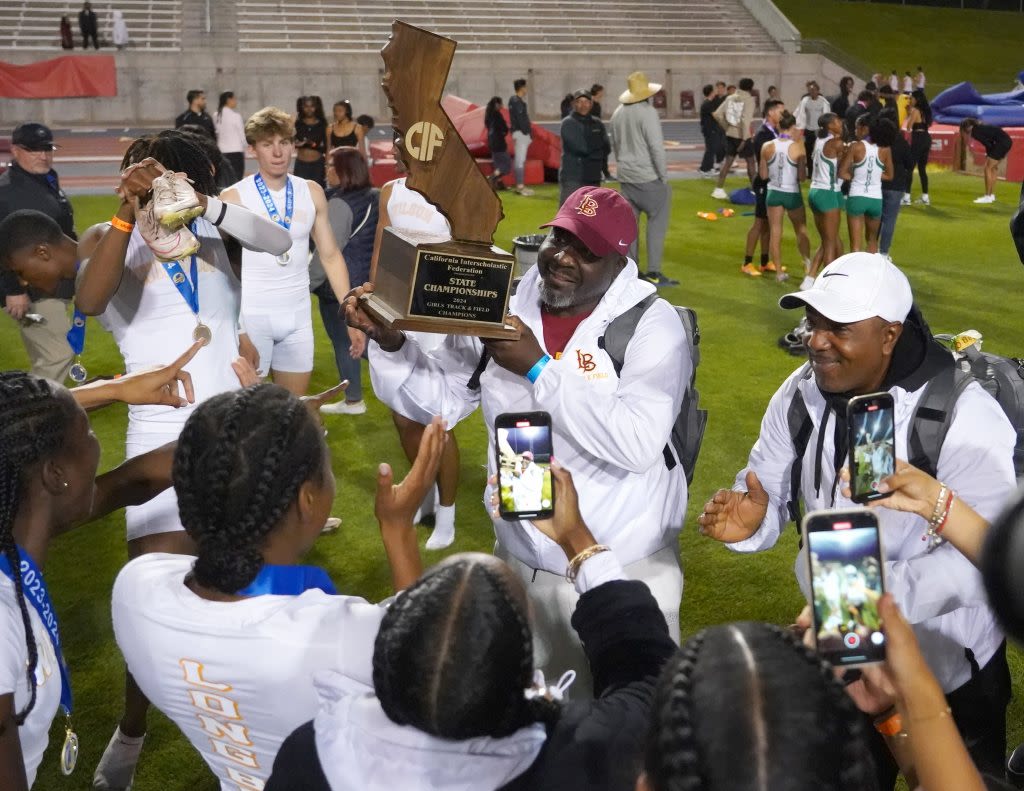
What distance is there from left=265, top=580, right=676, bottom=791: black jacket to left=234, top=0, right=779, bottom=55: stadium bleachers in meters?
30.9

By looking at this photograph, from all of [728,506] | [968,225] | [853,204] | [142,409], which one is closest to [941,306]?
[853,204]

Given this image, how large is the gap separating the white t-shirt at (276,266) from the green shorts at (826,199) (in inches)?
274

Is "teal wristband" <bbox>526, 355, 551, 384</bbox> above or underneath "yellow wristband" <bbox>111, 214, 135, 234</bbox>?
underneath

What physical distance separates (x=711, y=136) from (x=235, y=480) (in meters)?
19.3

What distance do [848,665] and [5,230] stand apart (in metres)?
4.58

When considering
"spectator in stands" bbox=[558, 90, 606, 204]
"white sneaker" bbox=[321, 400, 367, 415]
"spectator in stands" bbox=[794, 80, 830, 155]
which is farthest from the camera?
"spectator in stands" bbox=[794, 80, 830, 155]

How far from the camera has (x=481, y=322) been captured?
3.09 meters

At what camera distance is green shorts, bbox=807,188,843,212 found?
11180mm

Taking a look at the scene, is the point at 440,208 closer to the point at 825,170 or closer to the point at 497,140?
the point at 825,170

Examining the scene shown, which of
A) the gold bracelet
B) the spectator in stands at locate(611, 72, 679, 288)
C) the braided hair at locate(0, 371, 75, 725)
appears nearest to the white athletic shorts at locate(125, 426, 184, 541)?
the braided hair at locate(0, 371, 75, 725)

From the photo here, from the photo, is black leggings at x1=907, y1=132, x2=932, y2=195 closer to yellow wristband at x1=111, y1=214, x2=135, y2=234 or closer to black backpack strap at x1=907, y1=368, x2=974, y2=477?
black backpack strap at x1=907, y1=368, x2=974, y2=477

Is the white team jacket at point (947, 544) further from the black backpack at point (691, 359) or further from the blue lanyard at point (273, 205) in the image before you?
the blue lanyard at point (273, 205)

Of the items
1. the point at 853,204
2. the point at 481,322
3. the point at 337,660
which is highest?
the point at 481,322

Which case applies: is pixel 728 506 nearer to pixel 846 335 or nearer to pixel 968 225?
pixel 846 335
